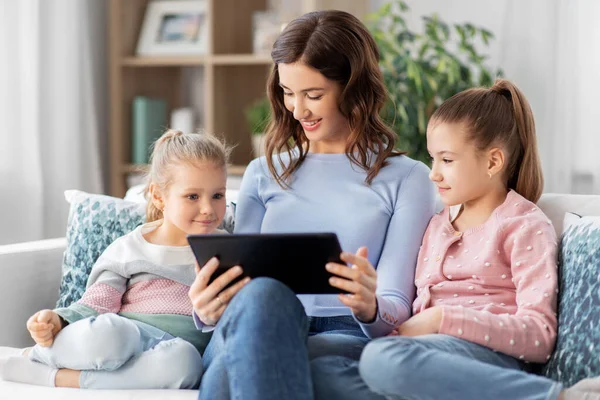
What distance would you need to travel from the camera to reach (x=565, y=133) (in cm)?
321

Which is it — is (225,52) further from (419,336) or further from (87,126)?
(419,336)

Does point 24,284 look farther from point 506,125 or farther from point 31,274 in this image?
point 506,125

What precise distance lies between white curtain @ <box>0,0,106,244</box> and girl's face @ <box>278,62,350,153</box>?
1.81 m

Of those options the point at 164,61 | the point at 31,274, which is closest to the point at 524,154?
the point at 31,274

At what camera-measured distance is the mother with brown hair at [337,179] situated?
67.9 inches

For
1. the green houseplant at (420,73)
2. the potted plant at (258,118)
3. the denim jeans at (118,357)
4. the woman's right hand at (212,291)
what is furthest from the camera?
the potted plant at (258,118)

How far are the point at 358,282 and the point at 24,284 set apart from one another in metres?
0.95

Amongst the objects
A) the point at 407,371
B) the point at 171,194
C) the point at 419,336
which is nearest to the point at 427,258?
the point at 419,336

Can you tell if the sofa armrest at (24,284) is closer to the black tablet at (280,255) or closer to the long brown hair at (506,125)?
the black tablet at (280,255)

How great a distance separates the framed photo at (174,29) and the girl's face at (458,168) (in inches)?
83.0

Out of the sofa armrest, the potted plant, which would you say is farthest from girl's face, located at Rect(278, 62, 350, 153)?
the potted plant

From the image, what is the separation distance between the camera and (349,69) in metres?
1.82

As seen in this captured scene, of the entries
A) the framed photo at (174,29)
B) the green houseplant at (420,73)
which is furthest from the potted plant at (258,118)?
the green houseplant at (420,73)

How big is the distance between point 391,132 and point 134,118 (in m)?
2.14
